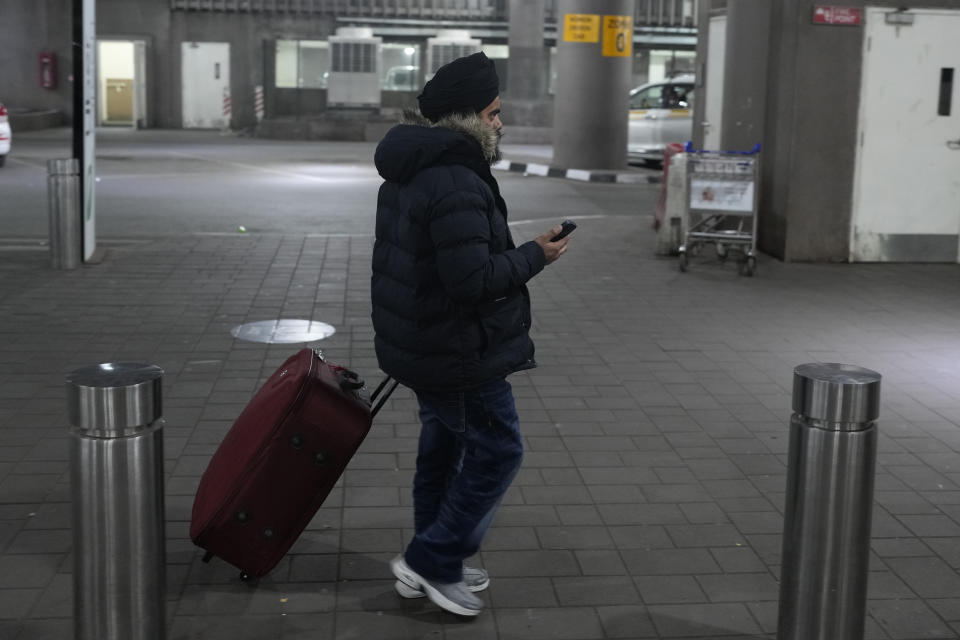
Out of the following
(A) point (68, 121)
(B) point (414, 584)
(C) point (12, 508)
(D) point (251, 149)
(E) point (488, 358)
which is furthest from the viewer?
(A) point (68, 121)

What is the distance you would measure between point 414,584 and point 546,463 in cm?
165

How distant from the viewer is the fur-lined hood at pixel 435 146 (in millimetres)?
3826

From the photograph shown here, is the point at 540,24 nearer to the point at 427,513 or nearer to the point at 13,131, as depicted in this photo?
the point at 13,131

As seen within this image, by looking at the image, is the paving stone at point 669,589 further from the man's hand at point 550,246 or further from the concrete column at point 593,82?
the concrete column at point 593,82

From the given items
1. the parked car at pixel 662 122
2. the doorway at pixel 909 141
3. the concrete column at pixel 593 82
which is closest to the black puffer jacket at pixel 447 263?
the doorway at pixel 909 141

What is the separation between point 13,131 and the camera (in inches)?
1190

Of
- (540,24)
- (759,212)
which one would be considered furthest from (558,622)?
(540,24)

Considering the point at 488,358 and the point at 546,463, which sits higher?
the point at 488,358

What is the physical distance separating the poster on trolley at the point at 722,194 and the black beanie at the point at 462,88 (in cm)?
730

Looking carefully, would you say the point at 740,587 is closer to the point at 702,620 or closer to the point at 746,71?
the point at 702,620

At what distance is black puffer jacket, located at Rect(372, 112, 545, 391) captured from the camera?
3.77 m

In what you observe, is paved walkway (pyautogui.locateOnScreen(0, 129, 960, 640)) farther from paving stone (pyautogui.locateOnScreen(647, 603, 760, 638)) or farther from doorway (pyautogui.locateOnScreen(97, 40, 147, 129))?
doorway (pyautogui.locateOnScreen(97, 40, 147, 129))

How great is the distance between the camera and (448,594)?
412 centimetres

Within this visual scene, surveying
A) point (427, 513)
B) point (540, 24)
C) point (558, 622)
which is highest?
point (540, 24)
